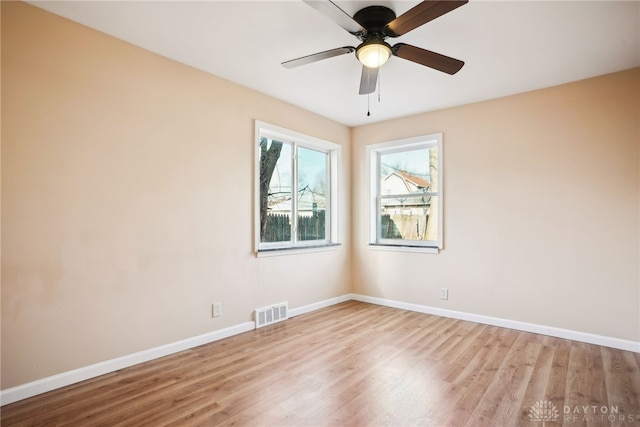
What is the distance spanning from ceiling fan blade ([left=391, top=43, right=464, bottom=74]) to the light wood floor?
231 cm

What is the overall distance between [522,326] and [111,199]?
4.19m

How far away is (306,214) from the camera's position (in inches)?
175

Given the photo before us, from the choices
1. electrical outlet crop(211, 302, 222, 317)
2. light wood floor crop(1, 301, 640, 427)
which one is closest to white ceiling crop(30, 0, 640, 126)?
electrical outlet crop(211, 302, 222, 317)

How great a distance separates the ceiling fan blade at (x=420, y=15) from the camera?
5.71ft

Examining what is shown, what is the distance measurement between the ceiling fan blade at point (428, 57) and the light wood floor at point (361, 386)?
2.31m

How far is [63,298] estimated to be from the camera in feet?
7.55

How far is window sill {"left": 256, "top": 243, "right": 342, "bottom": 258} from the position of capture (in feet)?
12.1

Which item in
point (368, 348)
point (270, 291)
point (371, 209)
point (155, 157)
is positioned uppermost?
point (155, 157)

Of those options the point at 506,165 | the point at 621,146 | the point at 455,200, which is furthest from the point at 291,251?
the point at 621,146

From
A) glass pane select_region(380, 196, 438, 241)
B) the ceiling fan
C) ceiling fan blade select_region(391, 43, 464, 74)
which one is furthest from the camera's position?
glass pane select_region(380, 196, 438, 241)

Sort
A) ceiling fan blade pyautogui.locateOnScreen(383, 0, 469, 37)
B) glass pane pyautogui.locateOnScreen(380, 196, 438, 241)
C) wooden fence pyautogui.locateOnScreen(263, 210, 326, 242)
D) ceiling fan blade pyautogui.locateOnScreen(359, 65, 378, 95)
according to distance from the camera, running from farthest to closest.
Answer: glass pane pyautogui.locateOnScreen(380, 196, 438, 241) < wooden fence pyautogui.locateOnScreen(263, 210, 326, 242) < ceiling fan blade pyautogui.locateOnScreen(359, 65, 378, 95) < ceiling fan blade pyautogui.locateOnScreen(383, 0, 469, 37)

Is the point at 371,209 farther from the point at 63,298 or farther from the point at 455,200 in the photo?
the point at 63,298

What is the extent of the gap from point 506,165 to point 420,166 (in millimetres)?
1066

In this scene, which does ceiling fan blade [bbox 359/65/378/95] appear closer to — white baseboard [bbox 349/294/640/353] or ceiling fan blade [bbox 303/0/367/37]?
ceiling fan blade [bbox 303/0/367/37]
